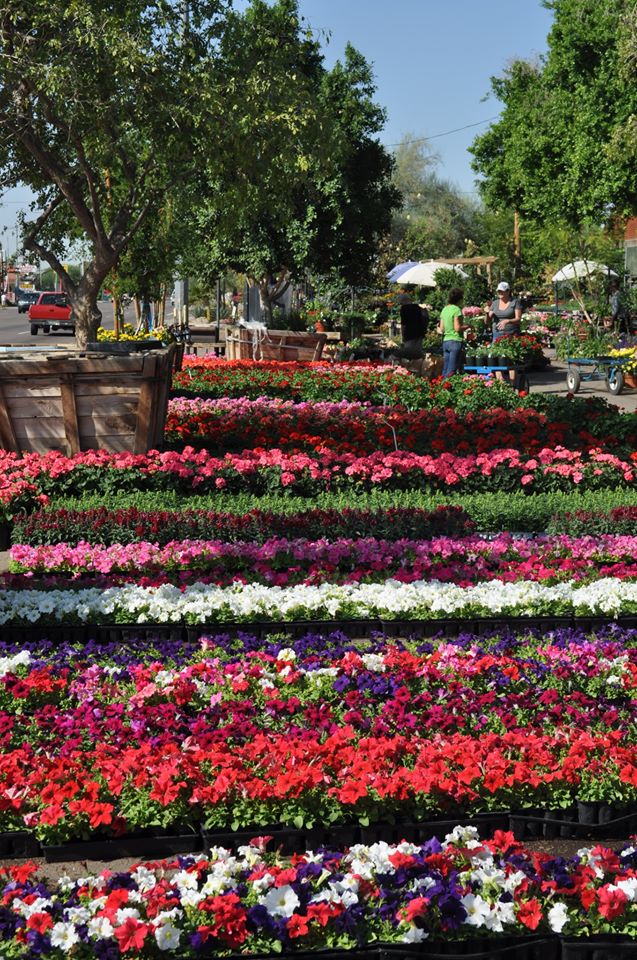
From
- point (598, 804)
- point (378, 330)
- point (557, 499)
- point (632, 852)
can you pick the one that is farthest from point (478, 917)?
point (378, 330)

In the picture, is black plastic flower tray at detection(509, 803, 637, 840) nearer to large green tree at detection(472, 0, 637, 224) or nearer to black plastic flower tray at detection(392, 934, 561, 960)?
black plastic flower tray at detection(392, 934, 561, 960)

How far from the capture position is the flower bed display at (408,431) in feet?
35.7

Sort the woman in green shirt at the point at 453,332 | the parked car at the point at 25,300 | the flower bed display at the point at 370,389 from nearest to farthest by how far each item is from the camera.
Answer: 1. the flower bed display at the point at 370,389
2. the woman in green shirt at the point at 453,332
3. the parked car at the point at 25,300

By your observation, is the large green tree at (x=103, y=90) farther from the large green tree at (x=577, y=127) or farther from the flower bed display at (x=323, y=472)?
the large green tree at (x=577, y=127)

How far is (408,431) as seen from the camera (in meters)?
11.5

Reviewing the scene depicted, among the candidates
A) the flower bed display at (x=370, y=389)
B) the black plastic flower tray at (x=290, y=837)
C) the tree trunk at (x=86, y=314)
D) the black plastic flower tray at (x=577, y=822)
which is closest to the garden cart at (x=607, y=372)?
the flower bed display at (x=370, y=389)

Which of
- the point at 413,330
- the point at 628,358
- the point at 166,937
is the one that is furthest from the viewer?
the point at 413,330

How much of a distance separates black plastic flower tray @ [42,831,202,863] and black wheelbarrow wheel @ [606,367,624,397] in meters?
16.1

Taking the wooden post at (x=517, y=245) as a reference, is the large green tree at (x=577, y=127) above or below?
above

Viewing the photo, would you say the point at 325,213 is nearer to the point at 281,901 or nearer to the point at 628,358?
the point at 628,358

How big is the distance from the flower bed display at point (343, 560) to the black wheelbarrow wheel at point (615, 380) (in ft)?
38.0

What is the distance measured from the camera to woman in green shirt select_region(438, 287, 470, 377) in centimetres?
1627

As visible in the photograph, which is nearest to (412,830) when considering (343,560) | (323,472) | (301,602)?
(301,602)

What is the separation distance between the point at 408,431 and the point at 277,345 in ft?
35.5
